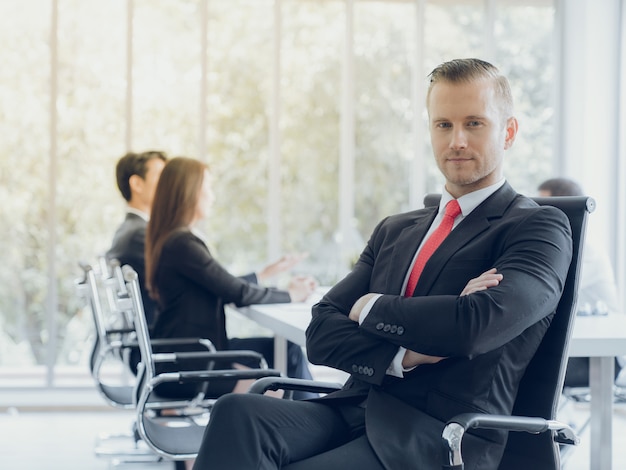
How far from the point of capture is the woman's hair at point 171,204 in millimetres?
4234

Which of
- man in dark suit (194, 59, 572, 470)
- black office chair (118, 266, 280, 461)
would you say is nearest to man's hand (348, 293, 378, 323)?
man in dark suit (194, 59, 572, 470)

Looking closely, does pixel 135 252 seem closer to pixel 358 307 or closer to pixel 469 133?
pixel 358 307

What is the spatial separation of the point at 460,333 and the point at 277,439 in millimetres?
470

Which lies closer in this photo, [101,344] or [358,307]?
[358,307]

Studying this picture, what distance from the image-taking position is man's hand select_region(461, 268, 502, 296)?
6.91ft

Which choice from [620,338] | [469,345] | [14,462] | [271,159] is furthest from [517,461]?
[271,159]

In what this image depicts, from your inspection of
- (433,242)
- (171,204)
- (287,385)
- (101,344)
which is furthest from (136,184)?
(433,242)

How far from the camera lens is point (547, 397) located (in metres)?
2.13

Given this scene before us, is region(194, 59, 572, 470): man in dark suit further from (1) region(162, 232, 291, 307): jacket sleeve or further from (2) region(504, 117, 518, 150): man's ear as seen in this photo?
(1) region(162, 232, 291, 307): jacket sleeve

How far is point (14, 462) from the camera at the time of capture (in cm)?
486

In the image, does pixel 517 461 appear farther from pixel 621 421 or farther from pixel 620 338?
pixel 621 421

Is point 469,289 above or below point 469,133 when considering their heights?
below

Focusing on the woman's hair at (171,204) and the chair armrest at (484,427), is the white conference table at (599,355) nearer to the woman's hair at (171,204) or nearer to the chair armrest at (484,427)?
the chair armrest at (484,427)

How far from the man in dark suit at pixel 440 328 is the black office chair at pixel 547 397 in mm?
40
